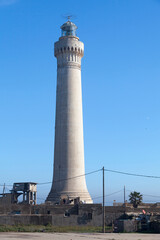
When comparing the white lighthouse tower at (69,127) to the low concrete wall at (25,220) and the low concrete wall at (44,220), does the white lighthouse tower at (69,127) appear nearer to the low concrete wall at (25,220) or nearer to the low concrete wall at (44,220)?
the low concrete wall at (44,220)

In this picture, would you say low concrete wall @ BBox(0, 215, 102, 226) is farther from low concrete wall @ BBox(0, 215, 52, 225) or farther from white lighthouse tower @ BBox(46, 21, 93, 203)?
white lighthouse tower @ BBox(46, 21, 93, 203)

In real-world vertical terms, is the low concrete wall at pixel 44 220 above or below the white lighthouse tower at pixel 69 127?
below

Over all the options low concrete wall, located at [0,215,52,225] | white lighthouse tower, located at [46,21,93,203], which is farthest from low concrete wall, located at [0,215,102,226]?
white lighthouse tower, located at [46,21,93,203]

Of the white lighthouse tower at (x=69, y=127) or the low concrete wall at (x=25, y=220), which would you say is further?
the white lighthouse tower at (x=69, y=127)

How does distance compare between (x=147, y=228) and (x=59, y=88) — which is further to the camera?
(x=59, y=88)

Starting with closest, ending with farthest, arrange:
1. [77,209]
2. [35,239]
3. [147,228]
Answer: [35,239] < [147,228] < [77,209]

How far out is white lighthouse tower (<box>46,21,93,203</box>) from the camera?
205 feet

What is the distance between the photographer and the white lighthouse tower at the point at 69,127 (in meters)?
62.6

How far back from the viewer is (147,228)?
46.8 m

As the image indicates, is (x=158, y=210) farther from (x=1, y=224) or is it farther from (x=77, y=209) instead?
(x=1, y=224)

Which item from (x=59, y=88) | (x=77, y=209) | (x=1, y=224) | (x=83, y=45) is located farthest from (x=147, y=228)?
(x=83, y=45)

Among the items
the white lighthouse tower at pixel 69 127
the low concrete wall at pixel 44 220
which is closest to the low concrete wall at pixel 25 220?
the low concrete wall at pixel 44 220

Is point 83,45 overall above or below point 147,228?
above

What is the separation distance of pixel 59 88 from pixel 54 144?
10.3 metres
